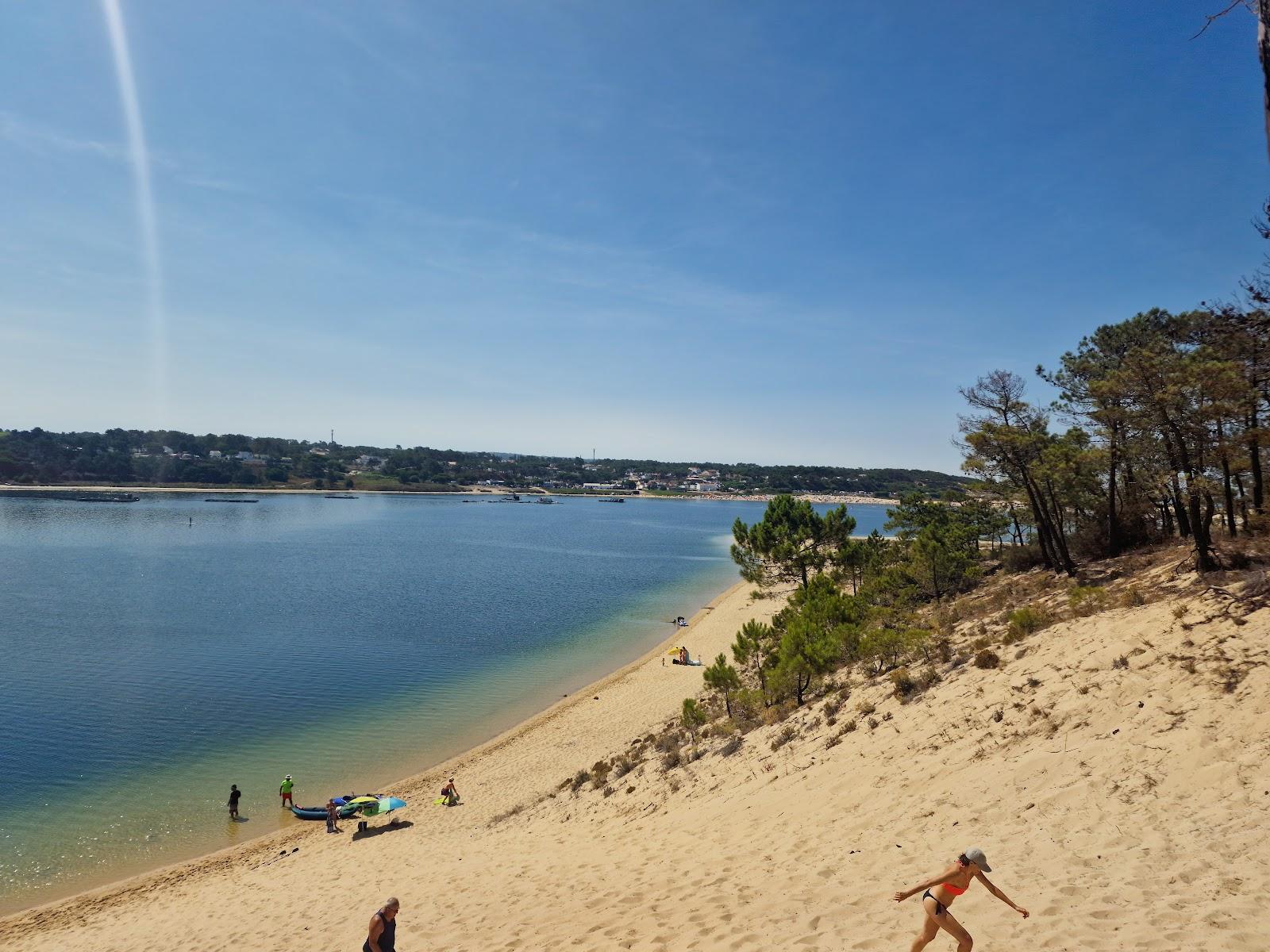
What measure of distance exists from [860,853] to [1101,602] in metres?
11.0

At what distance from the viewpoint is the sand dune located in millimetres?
7531

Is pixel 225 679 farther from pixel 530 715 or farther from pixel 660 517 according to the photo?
pixel 660 517

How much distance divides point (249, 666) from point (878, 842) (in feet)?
114

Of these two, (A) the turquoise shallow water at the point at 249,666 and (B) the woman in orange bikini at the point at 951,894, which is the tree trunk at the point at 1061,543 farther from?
(A) the turquoise shallow water at the point at 249,666

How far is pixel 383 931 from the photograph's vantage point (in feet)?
27.2

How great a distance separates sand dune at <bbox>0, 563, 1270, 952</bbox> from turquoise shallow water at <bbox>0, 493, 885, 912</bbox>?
4.26 metres

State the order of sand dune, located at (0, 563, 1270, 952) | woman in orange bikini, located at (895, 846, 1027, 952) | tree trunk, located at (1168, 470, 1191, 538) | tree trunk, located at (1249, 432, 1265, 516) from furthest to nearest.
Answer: tree trunk, located at (1168, 470, 1191, 538) → tree trunk, located at (1249, 432, 1265, 516) → sand dune, located at (0, 563, 1270, 952) → woman in orange bikini, located at (895, 846, 1027, 952)

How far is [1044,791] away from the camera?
970cm

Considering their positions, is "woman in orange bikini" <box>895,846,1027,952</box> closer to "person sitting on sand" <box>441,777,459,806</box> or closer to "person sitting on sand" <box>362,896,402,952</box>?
"person sitting on sand" <box>362,896,402,952</box>

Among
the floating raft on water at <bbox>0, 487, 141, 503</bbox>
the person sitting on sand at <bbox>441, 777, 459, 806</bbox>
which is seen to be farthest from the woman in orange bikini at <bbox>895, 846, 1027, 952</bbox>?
the floating raft on water at <bbox>0, 487, 141, 503</bbox>

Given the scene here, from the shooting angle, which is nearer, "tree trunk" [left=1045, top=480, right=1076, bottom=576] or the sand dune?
the sand dune

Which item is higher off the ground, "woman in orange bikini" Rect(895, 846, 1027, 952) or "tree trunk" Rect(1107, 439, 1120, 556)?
"tree trunk" Rect(1107, 439, 1120, 556)

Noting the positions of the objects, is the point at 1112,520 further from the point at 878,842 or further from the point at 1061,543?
the point at 878,842

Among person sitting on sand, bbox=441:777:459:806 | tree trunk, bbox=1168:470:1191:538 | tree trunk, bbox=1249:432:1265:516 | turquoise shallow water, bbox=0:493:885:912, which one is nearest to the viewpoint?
tree trunk, bbox=1249:432:1265:516
